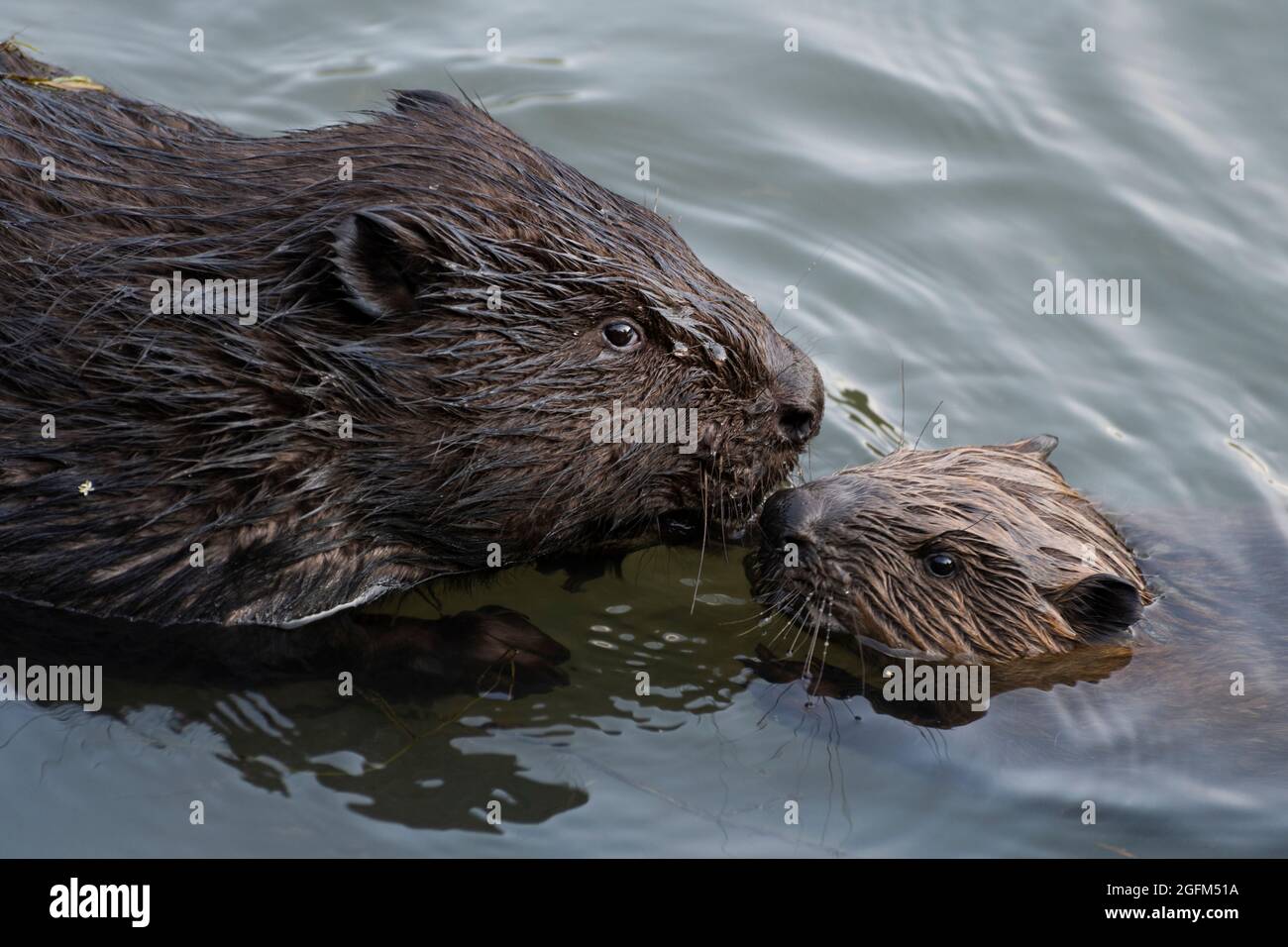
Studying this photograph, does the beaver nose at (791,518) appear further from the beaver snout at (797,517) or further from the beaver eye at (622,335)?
the beaver eye at (622,335)

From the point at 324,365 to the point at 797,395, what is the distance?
1773mm

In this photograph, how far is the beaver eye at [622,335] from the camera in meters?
5.93

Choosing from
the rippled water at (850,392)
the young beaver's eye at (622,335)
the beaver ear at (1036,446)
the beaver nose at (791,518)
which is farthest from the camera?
the beaver ear at (1036,446)

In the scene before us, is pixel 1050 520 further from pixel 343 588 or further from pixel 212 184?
pixel 212 184

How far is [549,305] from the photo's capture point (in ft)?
19.1

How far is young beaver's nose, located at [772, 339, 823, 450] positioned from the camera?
20.1ft

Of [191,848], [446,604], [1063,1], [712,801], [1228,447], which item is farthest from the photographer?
[1063,1]

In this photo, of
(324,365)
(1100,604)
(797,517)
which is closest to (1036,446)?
(1100,604)

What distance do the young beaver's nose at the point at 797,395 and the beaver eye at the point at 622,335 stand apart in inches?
22.6

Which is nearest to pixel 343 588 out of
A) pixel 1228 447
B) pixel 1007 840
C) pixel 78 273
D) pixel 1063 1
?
pixel 78 273

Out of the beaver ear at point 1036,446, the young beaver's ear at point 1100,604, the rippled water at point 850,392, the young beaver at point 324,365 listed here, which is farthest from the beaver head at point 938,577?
the beaver ear at point 1036,446

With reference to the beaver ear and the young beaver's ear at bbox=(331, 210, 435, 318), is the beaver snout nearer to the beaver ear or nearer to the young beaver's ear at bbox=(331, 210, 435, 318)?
the beaver ear

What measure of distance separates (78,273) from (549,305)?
1.65 metres

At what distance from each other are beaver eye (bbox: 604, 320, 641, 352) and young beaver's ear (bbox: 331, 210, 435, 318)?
0.70m
